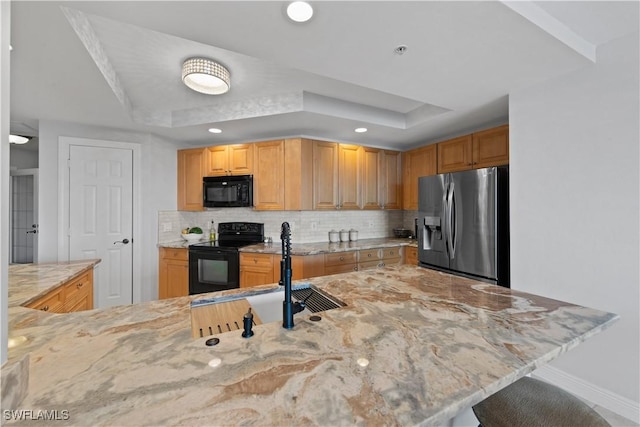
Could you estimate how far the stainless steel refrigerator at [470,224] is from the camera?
235 centimetres

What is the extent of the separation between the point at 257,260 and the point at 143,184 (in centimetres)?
172

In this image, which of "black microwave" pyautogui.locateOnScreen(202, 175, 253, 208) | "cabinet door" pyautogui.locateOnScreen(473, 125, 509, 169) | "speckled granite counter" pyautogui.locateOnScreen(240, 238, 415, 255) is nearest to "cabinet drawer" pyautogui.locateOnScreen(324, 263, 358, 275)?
"speckled granite counter" pyautogui.locateOnScreen(240, 238, 415, 255)

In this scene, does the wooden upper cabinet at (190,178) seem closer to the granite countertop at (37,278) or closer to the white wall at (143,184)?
the white wall at (143,184)

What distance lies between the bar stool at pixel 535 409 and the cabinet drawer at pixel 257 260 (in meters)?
2.38

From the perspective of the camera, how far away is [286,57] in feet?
5.32

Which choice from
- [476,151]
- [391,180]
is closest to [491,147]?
[476,151]

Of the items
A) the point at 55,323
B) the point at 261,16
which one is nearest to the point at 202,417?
the point at 55,323

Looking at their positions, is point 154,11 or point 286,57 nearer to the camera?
point 154,11

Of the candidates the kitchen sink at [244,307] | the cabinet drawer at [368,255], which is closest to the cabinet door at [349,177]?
the cabinet drawer at [368,255]

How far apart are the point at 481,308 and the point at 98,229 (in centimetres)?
379

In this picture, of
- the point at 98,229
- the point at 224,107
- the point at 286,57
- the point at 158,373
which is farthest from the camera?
the point at 98,229

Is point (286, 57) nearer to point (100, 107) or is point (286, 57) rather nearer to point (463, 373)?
point (463, 373)

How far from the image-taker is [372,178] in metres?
3.81

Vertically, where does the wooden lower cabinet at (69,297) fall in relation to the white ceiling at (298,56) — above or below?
below
